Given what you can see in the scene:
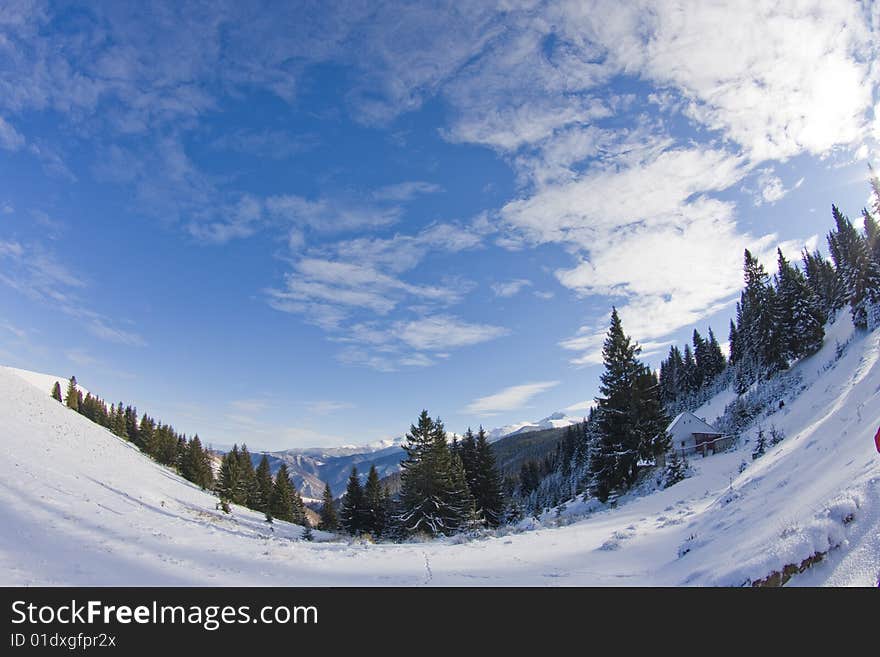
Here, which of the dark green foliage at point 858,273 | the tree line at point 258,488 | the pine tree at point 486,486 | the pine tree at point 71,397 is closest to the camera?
the pine tree at point 486,486

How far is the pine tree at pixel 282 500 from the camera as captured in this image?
5713cm

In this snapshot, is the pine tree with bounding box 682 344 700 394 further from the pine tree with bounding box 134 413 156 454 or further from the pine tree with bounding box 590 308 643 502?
the pine tree with bounding box 134 413 156 454

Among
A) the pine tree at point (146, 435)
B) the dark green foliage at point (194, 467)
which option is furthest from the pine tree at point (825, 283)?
the pine tree at point (146, 435)

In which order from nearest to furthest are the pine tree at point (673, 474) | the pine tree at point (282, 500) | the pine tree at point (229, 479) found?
the pine tree at point (673, 474) < the pine tree at point (282, 500) < the pine tree at point (229, 479)

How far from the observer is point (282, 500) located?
58.6 metres

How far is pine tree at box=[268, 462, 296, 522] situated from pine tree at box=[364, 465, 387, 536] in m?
20.5

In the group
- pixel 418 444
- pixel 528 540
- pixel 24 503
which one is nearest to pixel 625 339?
pixel 418 444

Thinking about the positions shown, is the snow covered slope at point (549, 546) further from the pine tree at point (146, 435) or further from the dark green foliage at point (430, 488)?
the pine tree at point (146, 435)

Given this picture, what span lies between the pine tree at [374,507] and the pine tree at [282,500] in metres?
20.5

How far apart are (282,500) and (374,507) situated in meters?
22.7

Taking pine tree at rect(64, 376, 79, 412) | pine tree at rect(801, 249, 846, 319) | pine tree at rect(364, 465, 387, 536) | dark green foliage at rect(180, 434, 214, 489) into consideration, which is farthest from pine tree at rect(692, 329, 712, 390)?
pine tree at rect(64, 376, 79, 412)

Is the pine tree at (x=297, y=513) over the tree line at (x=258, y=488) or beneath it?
beneath

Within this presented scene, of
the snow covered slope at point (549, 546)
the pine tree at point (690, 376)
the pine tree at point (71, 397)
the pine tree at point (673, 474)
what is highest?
the pine tree at point (71, 397)
